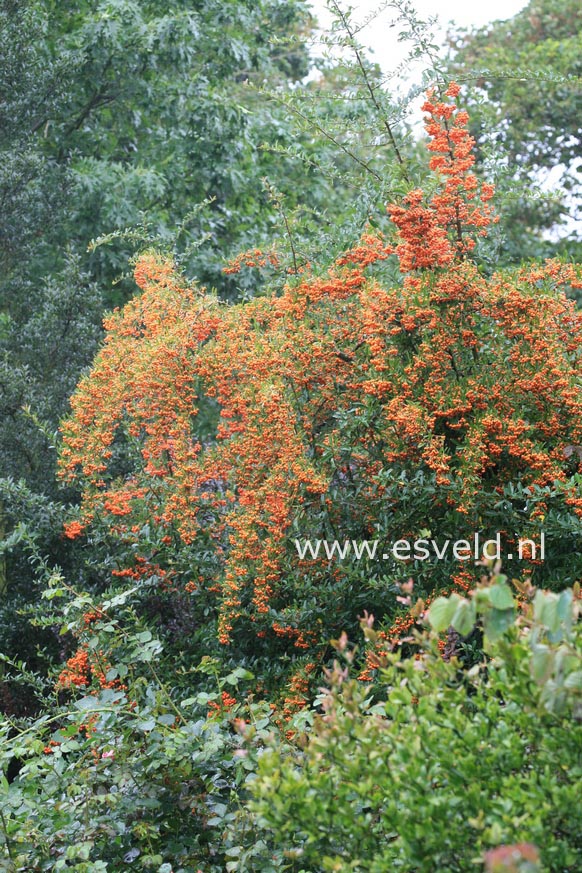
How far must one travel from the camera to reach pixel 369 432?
13.3ft

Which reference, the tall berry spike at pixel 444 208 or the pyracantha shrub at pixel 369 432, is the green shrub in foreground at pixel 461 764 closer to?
the pyracantha shrub at pixel 369 432

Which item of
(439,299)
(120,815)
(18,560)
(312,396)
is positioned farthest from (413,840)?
(18,560)

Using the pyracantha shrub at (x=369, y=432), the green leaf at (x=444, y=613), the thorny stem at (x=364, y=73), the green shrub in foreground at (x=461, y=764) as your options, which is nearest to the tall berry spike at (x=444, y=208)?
the pyracantha shrub at (x=369, y=432)

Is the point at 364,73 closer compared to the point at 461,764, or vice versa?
the point at 461,764

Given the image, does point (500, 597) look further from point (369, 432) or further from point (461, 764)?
point (369, 432)

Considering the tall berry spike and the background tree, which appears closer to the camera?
the tall berry spike

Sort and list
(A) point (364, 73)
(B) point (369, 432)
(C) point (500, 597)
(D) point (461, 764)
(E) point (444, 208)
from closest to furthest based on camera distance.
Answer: (C) point (500, 597)
(D) point (461, 764)
(E) point (444, 208)
(B) point (369, 432)
(A) point (364, 73)

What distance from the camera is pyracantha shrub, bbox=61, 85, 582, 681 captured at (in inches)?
145

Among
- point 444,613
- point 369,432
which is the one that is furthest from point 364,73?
point 444,613

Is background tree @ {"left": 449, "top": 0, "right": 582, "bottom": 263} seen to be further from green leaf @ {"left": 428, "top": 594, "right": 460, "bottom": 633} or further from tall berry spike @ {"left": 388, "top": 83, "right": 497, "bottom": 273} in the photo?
green leaf @ {"left": 428, "top": 594, "right": 460, "bottom": 633}

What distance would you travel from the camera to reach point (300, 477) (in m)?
3.89

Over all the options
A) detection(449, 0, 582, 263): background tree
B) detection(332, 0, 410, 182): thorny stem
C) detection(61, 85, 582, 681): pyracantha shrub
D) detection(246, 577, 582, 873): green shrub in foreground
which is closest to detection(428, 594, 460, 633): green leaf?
detection(246, 577, 582, 873): green shrub in foreground

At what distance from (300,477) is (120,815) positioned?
1.42m

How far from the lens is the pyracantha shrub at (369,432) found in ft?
12.1
